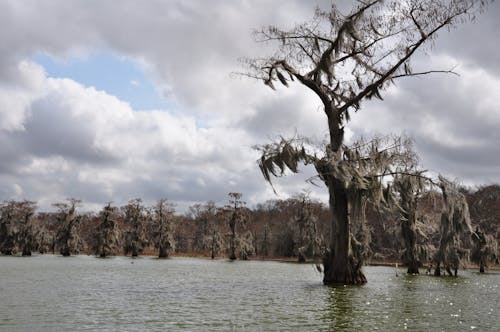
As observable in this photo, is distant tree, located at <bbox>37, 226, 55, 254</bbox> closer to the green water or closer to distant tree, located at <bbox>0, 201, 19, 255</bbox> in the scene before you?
distant tree, located at <bbox>0, 201, 19, 255</bbox>

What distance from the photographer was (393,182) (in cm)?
2248

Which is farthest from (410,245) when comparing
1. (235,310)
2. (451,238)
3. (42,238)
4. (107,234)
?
(42,238)

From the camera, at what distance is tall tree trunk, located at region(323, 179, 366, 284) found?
22484 mm

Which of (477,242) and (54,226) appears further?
(54,226)

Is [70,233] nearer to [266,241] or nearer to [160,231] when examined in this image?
[160,231]

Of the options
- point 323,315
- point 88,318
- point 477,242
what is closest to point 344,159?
point 323,315

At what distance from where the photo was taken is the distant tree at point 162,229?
253 ft

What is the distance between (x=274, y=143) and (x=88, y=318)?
12.7 metres

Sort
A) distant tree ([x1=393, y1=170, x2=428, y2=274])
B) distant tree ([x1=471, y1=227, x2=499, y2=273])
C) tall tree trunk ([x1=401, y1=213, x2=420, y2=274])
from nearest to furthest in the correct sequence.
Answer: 1. distant tree ([x1=393, y1=170, x2=428, y2=274])
2. tall tree trunk ([x1=401, y1=213, x2=420, y2=274])
3. distant tree ([x1=471, y1=227, x2=499, y2=273])

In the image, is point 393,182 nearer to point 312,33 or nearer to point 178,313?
point 312,33

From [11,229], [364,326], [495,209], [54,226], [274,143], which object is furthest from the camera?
[54,226]

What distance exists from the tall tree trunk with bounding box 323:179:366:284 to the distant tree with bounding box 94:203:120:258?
5471 centimetres

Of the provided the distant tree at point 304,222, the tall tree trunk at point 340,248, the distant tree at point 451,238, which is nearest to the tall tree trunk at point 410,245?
the distant tree at point 451,238

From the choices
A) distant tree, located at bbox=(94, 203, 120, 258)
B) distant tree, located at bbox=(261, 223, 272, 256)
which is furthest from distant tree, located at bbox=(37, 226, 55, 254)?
distant tree, located at bbox=(261, 223, 272, 256)
